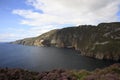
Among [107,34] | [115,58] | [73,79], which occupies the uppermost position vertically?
[107,34]

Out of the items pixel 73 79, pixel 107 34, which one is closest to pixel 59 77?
pixel 73 79

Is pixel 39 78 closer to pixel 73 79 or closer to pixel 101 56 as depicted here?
pixel 73 79

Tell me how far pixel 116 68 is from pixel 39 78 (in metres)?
13.7

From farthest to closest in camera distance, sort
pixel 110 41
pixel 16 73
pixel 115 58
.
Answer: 1. pixel 110 41
2. pixel 115 58
3. pixel 16 73

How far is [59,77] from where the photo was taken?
843 inches

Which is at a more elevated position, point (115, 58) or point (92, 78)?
point (92, 78)

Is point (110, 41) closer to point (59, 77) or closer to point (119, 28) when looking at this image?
point (119, 28)

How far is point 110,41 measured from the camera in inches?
6727

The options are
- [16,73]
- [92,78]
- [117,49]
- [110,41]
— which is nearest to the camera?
[92,78]

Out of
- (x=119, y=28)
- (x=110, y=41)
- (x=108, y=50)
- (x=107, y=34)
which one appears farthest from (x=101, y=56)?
(x=119, y=28)

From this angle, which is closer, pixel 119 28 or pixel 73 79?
pixel 73 79

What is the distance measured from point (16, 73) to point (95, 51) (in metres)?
140

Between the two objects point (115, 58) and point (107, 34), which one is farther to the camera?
point (107, 34)

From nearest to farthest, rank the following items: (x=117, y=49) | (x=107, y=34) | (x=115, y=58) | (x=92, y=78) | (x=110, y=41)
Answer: (x=92, y=78), (x=115, y=58), (x=117, y=49), (x=110, y=41), (x=107, y=34)
